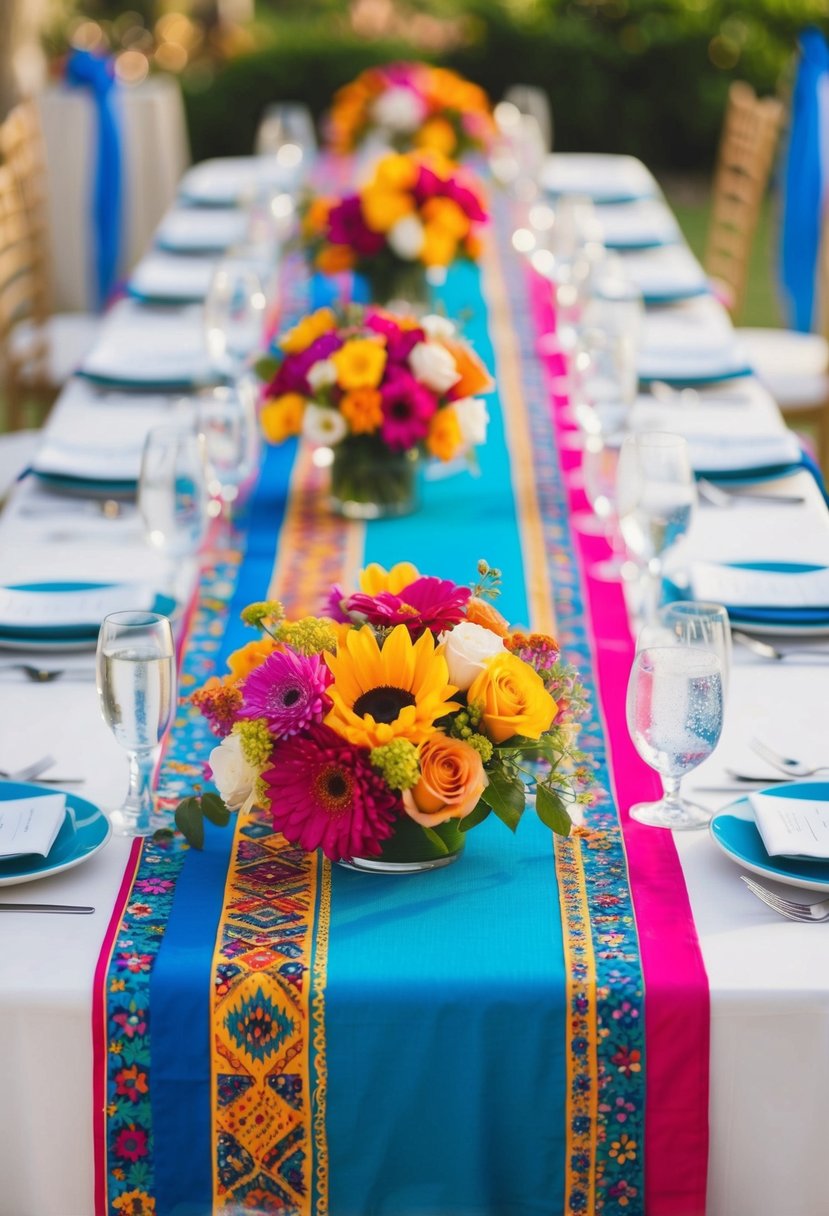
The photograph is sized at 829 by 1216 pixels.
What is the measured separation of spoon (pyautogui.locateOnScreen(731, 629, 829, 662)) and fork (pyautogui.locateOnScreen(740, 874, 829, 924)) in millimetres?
527

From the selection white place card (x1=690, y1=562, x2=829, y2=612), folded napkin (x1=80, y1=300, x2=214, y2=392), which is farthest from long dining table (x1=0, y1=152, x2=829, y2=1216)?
folded napkin (x1=80, y1=300, x2=214, y2=392)

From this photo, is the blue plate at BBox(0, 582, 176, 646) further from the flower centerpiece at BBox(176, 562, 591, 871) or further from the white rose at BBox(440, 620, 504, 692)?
the white rose at BBox(440, 620, 504, 692)

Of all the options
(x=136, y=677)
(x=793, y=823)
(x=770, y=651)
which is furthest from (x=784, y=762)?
(x=136, y=677)

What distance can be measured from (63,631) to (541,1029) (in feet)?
2.72

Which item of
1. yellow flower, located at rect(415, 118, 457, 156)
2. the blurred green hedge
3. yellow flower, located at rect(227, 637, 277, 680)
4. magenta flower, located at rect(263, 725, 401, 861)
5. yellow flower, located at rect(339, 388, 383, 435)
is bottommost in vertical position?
the blurred green hedge

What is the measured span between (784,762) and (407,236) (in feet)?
5.80

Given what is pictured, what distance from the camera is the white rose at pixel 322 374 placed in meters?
2.35

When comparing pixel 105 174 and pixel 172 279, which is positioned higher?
pixel 172 279

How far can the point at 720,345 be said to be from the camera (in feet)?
10.7

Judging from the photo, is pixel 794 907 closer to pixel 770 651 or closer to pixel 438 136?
pixel 770 651

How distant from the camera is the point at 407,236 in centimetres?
319

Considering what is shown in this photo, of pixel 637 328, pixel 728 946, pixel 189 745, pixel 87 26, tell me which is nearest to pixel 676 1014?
pixel 728 946

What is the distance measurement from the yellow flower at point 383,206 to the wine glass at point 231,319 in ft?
0.95

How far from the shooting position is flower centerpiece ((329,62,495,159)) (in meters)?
4.18
